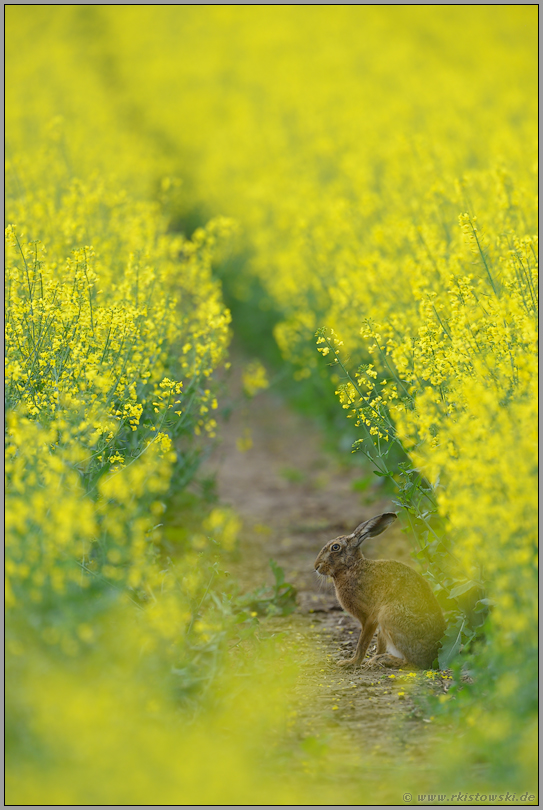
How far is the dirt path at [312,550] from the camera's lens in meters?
3.87

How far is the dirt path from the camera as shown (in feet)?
12.7

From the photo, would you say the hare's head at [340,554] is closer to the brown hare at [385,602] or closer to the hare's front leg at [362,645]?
the brown hare at [385,602]

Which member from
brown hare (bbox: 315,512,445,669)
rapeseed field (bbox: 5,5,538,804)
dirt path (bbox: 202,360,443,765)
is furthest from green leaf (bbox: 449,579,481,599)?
dirt path (bbox: 202,360,443,765)

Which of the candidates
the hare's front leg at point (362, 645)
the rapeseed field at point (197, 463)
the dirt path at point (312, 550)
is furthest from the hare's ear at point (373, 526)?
the dirt path at point (312, 550)

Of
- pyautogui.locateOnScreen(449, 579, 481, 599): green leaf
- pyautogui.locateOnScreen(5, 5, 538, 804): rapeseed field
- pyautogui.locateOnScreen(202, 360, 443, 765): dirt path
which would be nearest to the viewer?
pyautogui.locateOnScreen(5, 5, 538, 804): rapeseed field

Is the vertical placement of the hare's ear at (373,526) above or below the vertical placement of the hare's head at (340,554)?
above

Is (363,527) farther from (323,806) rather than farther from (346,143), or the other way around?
(346,143)

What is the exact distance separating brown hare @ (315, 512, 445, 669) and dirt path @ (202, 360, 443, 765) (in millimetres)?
183

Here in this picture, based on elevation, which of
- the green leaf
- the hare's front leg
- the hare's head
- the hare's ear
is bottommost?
the hare's front leg

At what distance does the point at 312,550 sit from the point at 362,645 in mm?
2598

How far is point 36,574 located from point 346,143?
1239cm

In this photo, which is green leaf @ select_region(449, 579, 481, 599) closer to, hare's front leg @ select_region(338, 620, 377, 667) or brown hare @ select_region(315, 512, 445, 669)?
brown hare @ select_region(315, 512, 445, 669)

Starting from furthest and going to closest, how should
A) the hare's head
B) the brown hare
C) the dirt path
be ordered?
the hare's head
the brown hare
the dirt path

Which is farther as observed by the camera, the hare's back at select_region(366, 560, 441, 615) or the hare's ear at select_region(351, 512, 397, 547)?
the hare's ear at select_region(351, 512, 397, 547)
